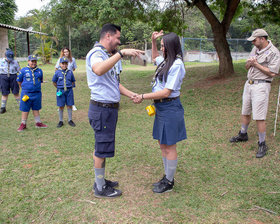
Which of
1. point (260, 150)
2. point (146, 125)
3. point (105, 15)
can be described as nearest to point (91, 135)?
point (146, 125)

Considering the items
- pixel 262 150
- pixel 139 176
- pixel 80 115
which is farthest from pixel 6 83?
pixel 262 150

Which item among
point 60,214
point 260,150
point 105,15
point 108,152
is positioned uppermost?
point 105,15

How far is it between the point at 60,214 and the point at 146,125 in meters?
3.95

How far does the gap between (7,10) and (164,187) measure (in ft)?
87.1

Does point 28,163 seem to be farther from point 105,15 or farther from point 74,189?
point 105,15

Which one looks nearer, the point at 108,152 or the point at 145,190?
the point at 108,152

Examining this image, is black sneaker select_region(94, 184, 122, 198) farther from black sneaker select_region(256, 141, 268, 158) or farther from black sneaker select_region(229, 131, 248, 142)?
black sneaker select_region(229, 131, 248, 142)

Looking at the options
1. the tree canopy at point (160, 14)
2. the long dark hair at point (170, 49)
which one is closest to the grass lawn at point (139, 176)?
the long dark hair at point (170, 49)

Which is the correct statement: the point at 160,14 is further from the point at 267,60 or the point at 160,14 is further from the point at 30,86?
the point at 267,60

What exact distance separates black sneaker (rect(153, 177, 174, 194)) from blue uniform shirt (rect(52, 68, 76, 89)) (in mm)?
4012

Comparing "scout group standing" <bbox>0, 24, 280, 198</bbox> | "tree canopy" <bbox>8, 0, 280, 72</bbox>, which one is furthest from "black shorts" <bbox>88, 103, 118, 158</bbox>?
"tree canopy" <bbox>8, 0, 280, 72</bbox>

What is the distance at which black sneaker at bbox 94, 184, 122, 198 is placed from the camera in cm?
345

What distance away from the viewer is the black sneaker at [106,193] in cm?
345

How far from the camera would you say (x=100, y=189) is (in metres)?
3.46
